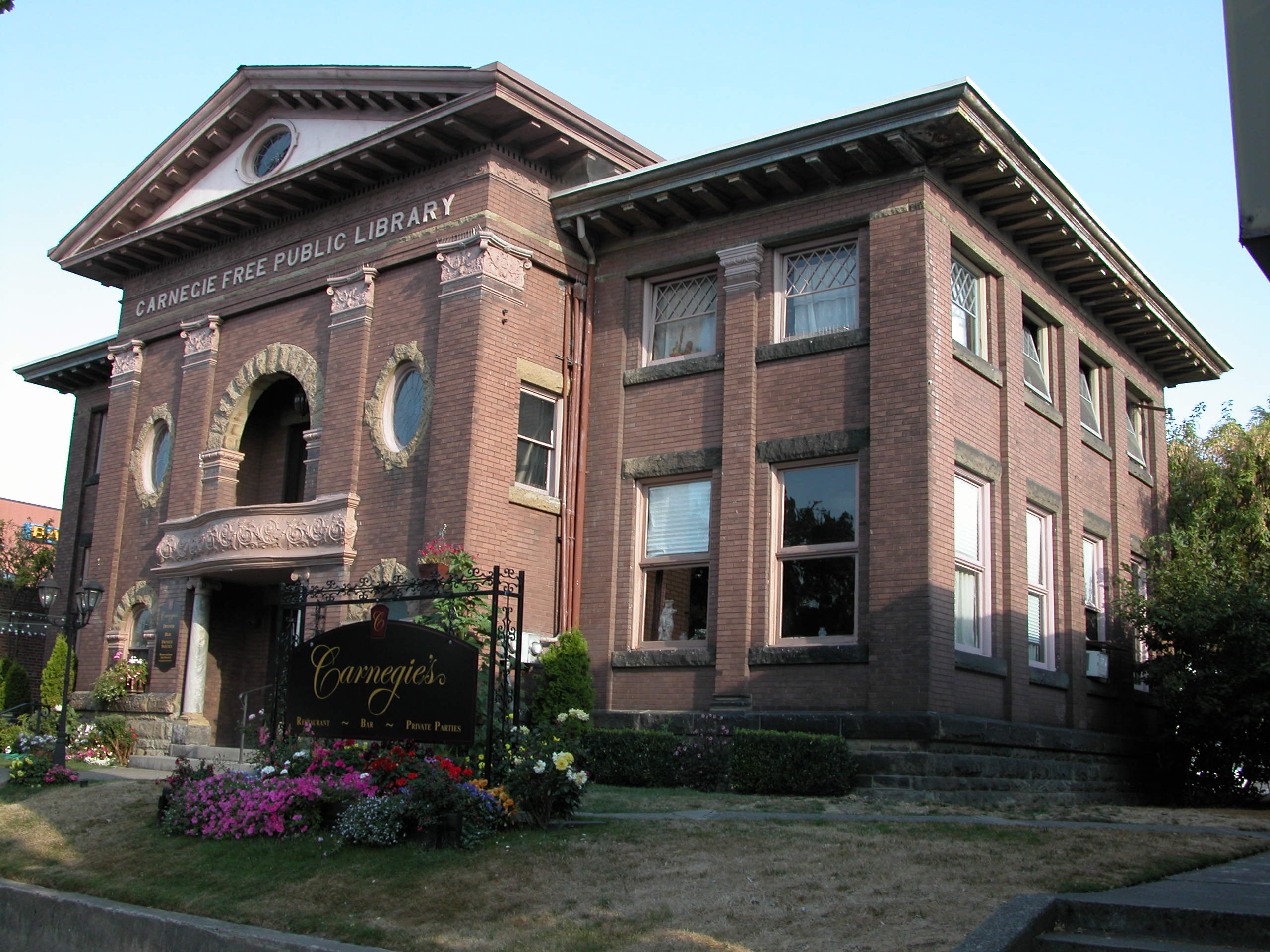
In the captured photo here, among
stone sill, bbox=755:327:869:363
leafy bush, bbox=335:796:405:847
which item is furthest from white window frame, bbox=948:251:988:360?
leafy bush, bbox=335:796:405:847

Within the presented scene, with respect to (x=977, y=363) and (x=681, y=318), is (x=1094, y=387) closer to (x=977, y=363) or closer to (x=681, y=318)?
(x=977, y=363)

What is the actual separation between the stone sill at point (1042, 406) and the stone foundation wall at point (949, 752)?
194 inches

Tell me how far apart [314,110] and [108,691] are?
10.7 m

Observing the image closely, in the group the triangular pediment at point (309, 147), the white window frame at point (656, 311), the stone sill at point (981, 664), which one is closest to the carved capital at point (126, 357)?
the triangular pediment at point (309, 147)

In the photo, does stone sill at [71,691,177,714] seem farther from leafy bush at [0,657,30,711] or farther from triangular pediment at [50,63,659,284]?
triangular pediment at [50,63,659,284]

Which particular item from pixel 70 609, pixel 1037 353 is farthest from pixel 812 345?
pixel 70 609

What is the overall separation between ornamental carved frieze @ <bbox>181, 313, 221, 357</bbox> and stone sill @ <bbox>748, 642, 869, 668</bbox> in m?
11.7

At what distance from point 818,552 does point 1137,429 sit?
36.0 feet

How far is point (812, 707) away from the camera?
15.9 m

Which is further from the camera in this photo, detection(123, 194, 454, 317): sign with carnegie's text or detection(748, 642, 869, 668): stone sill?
detection(123, 194, 454, 317): sign with carnegie's text

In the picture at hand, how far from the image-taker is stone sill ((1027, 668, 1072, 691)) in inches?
707

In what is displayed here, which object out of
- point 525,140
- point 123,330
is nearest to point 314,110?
point 525,140

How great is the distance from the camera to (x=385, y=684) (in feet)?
37.4

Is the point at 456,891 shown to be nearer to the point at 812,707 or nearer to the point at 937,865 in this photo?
the point at 937,865
